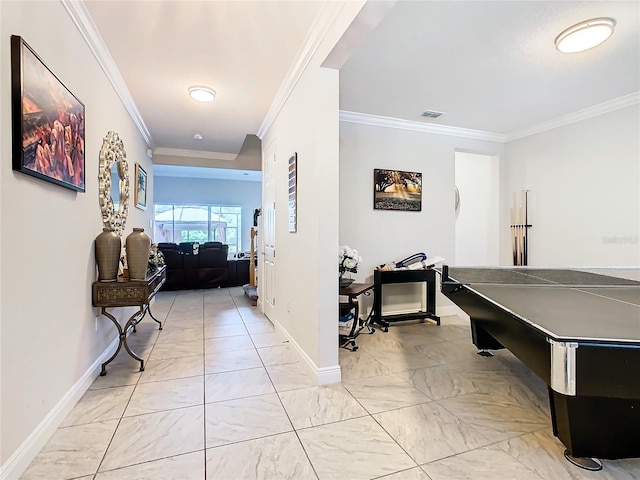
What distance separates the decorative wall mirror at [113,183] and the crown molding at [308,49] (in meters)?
1.55

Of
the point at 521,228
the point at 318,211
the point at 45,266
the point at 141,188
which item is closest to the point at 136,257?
the point at 45,266

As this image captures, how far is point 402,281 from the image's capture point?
3.71m

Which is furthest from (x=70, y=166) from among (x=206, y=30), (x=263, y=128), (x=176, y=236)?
(x=176, y=236)

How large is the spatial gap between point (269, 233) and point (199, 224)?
6085 millimetres

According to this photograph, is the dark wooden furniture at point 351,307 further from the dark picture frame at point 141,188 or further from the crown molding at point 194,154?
the crown molding at point 194,154

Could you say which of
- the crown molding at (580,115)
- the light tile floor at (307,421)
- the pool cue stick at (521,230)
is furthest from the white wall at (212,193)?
the crown molding at (580,115)

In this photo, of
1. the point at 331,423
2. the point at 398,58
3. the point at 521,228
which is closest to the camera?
the point at 331,423

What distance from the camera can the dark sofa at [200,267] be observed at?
6.17m

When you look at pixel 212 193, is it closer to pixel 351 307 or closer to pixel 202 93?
pixel 202 93

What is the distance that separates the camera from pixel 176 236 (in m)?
9.15

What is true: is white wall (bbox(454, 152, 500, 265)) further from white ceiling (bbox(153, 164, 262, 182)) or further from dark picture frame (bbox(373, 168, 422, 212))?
white ceiling (bbox(153, 164, 262, 182))

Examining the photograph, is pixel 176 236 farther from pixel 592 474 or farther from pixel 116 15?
pixel 592 474

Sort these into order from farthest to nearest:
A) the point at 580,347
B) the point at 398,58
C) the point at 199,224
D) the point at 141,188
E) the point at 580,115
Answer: the point at 199,224
the point at 141,188
the point at 580,115
the point at 398,58
the point at 580,347

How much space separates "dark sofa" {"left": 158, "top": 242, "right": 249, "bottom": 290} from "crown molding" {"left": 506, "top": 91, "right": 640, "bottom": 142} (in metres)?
5.40
